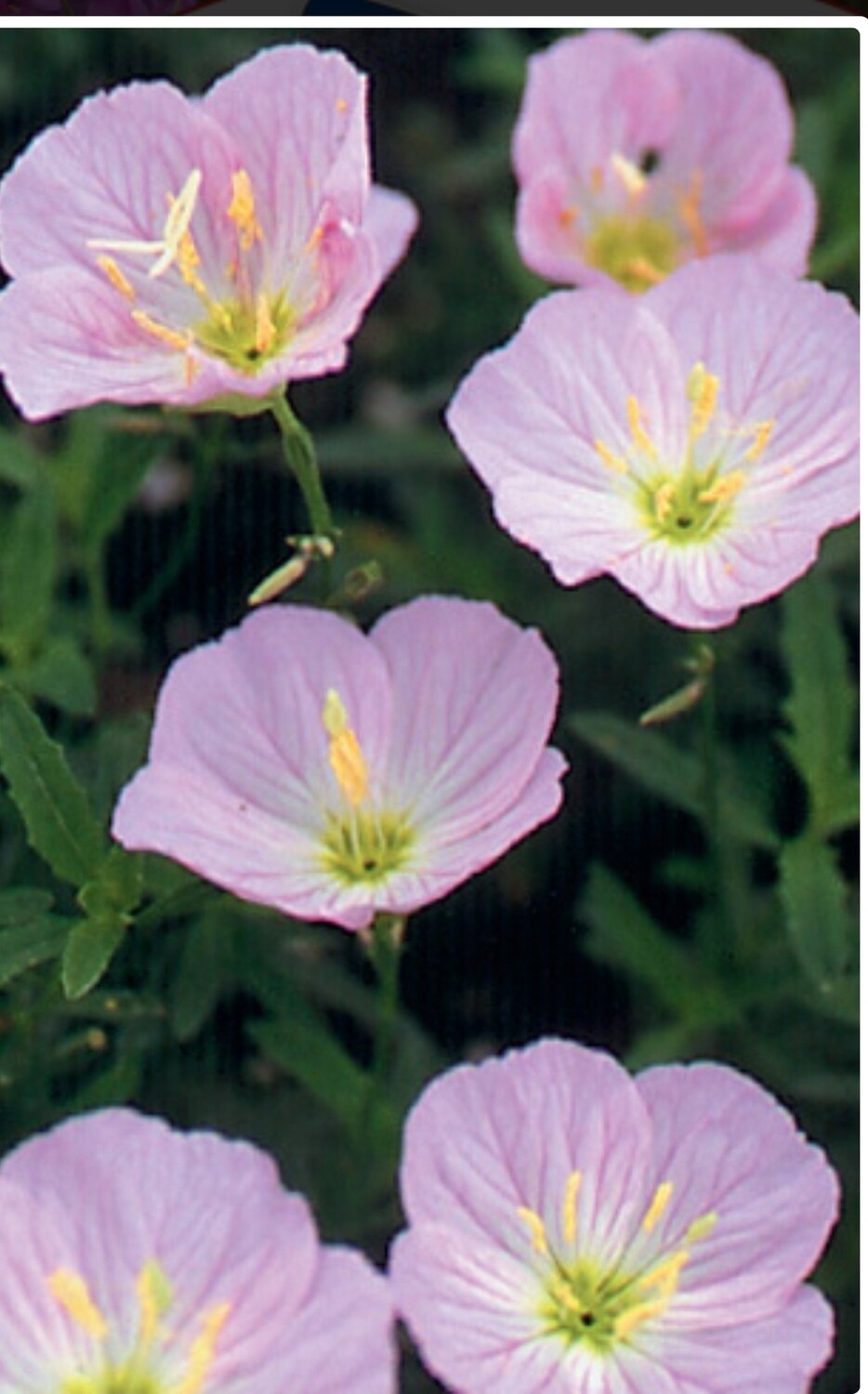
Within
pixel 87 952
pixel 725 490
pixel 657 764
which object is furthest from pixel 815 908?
pixel 87 952

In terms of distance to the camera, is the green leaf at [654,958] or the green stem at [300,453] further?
the green leaf at [654,958]

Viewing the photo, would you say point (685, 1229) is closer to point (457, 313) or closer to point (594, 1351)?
point (594, 1351)

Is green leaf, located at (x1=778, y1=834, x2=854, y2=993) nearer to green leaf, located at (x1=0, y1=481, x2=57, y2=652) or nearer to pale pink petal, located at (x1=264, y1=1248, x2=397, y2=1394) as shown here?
pale pink petal, located at (x1=264, y1=1248, x2=397, y2=1394)

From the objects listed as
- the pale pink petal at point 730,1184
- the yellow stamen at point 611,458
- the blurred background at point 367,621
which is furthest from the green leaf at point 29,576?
the pale pink petal at point 730,1184

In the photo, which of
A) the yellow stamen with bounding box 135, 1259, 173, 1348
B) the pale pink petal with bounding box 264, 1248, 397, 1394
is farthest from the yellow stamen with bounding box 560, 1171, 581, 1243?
the yellow stamen with bounding box 135, 1259, 173, 1348

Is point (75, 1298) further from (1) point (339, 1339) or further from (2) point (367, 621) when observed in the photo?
(2) point (367, 621)

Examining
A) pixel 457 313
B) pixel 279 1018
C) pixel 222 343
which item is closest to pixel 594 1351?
pixel 279 1018

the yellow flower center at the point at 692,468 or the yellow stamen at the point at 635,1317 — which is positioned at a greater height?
the yellow flower center at the point at 692,468

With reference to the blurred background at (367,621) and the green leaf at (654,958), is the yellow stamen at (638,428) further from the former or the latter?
the green leaf at (654,958)
